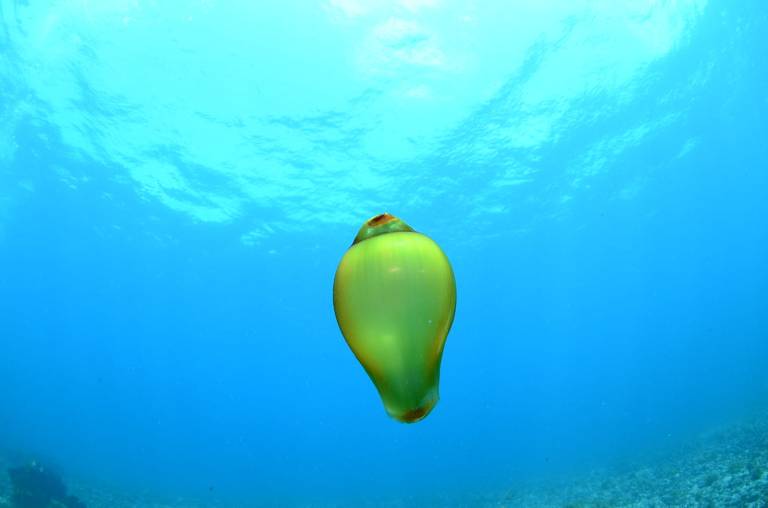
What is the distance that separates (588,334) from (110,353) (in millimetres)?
71760

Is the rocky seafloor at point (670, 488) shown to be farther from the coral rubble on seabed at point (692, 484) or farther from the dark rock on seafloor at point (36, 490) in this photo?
the dark rock on seafloor at point (36, 490)

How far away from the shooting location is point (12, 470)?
16.4 metres

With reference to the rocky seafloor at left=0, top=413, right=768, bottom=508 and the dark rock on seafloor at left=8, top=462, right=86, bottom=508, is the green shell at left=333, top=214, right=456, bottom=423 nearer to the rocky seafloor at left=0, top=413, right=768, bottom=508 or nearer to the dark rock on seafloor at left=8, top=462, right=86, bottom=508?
the rocky seafloor at left=0, top=413, right=768, bottom=508

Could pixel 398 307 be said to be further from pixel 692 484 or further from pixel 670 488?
pixel 670 488

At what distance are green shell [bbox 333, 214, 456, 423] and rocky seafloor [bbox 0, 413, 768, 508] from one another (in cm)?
1042

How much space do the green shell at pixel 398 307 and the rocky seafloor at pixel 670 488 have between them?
1042 centimetres

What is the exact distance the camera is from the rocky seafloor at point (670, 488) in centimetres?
1013

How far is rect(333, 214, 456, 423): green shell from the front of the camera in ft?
2.79

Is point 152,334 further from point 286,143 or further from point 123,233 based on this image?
point 286,143

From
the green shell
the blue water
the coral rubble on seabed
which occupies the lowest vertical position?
the green shell

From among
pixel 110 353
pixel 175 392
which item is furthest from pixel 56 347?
pixel 175 392

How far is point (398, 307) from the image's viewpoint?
86cm

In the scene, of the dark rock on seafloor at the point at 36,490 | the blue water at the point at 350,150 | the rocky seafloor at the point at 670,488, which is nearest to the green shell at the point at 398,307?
the blue water at the point at 350,150

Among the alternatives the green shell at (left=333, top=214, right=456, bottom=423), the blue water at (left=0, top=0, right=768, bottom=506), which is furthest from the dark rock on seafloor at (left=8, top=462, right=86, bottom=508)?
the green shell at (left=333, top=214, right=456, bottom=423)
